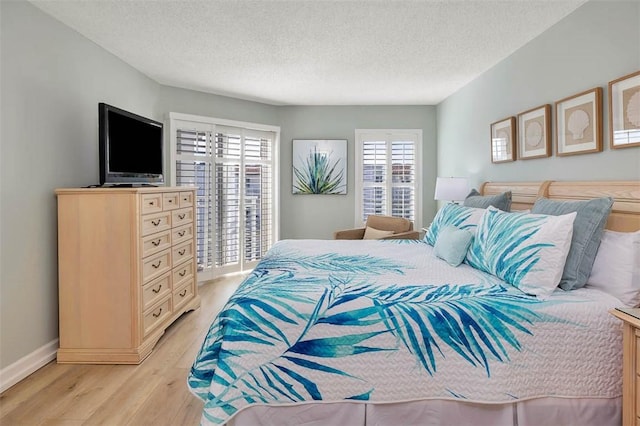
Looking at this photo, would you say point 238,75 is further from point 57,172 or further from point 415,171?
point 415,171

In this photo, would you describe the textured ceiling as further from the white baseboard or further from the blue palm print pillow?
the white baseboard

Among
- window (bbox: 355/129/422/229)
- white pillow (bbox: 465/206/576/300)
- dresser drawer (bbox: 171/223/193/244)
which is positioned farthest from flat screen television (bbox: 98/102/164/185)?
window (bbox: 355/129/422/229)

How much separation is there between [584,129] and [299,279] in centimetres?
215

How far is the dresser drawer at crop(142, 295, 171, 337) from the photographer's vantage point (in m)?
2.78

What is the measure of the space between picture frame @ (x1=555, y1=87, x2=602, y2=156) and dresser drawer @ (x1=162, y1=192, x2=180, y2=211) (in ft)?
10.2

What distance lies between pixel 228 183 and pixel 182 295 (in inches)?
76.8

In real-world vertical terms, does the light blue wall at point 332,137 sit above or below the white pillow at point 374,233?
above

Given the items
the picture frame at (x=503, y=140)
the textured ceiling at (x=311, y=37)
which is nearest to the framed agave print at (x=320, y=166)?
the textured ceiling at (x=311, y=37)

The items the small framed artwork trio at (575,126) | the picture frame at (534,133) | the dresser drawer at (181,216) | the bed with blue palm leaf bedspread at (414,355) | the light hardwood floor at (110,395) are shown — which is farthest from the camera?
the dresser drawer at (181,216)

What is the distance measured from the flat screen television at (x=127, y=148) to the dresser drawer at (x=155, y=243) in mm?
528

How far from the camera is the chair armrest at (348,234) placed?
4617 millimetres

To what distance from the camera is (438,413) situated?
5.29ft

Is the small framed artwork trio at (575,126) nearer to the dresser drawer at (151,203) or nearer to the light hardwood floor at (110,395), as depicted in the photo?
the light hardwood floor at (110,395)

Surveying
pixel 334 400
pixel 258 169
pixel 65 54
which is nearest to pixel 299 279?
pixel 334 400
